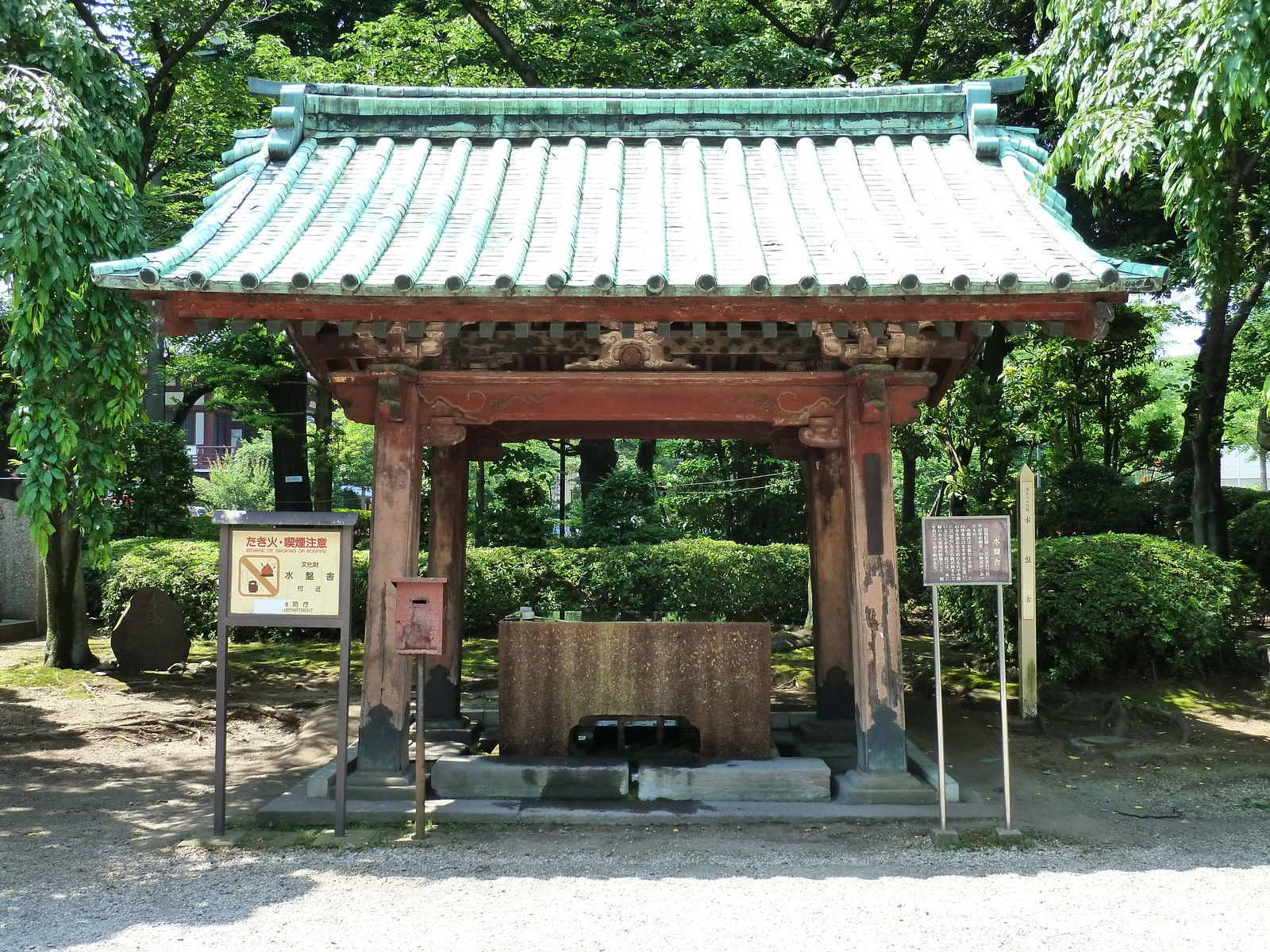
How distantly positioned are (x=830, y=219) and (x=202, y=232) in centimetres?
414

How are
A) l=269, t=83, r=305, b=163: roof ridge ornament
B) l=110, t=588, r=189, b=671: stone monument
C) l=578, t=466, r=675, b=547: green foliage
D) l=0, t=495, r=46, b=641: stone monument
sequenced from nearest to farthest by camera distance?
l=269, t=83, r=305, b=163: roof ridge ornament, l=110, t=588, r=189, b=671: stone monument, l=0, t=495, r=46, b=641: stone monument, l=578, t=466, r=675, b=547: green foliage

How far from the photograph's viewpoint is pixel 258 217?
6.73 m

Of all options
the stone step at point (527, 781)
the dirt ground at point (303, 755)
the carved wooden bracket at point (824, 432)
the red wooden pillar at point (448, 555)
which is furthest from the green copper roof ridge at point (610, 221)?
the dirt ground at point (303, 755)

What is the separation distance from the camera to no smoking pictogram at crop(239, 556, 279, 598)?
624 cm

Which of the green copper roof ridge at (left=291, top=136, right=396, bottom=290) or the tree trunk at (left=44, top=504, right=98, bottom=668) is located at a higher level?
the green copper roof ridge at (left=291, top=136, right=396, bottom=290)

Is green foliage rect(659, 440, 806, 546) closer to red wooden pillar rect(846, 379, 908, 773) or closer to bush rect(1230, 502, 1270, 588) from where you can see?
bush rect(1230, 502, 1270, 588)

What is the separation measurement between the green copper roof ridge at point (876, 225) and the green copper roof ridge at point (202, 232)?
4218 mm

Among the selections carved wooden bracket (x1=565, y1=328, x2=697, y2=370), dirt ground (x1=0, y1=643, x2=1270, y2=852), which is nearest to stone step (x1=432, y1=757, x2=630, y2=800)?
dirt ground (x1=0, y1=643, x2=1270, y2=852)

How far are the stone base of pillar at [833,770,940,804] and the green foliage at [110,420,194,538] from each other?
1394 centimetres

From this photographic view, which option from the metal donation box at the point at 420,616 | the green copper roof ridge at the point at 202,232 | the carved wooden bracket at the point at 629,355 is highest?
the green copper roof ridge at the point at 202,232

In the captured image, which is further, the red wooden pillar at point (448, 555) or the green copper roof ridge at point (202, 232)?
the red wooden pillar at point (448, 555)

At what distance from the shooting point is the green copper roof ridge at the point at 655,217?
18.6 feet

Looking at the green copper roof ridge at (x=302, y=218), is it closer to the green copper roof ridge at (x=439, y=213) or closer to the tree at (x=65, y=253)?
the green copper roof ridge at (x=439, y=213)

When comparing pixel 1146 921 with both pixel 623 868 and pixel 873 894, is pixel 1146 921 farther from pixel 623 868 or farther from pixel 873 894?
pixel 623 868
